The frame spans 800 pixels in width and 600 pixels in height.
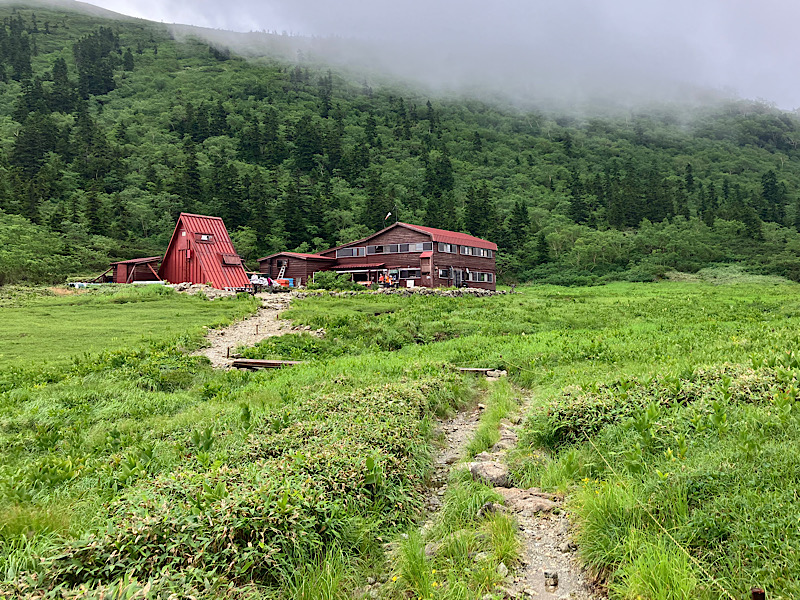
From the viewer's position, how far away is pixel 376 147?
11225 centimetres

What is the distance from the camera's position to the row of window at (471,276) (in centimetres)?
5147

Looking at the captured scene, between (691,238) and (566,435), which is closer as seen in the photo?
(566,435)

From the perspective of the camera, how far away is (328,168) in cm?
10131

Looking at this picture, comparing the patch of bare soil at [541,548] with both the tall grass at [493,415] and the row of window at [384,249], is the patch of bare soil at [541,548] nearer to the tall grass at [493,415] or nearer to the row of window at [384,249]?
the tall grass at [493,415]

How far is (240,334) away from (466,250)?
37.0 m

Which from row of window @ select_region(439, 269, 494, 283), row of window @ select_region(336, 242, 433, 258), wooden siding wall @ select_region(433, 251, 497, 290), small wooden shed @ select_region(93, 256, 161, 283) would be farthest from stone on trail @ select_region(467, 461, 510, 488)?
small wooden shed @ select_region(93, 256, 161, 283)

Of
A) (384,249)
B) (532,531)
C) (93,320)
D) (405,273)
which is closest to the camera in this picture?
(532,531)

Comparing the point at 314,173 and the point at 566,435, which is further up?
the point at 314,173

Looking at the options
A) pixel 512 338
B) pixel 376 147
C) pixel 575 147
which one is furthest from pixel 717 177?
pixel 512 338

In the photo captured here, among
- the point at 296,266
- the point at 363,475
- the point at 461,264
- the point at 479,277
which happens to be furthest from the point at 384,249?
the point at 363,475

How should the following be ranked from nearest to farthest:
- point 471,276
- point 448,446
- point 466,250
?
point 448,446, point 466,250, point 471,276

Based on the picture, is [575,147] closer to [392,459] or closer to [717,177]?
[717,177]

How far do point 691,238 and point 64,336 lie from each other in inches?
3099

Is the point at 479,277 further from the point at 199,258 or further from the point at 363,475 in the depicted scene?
the point at 363,475
